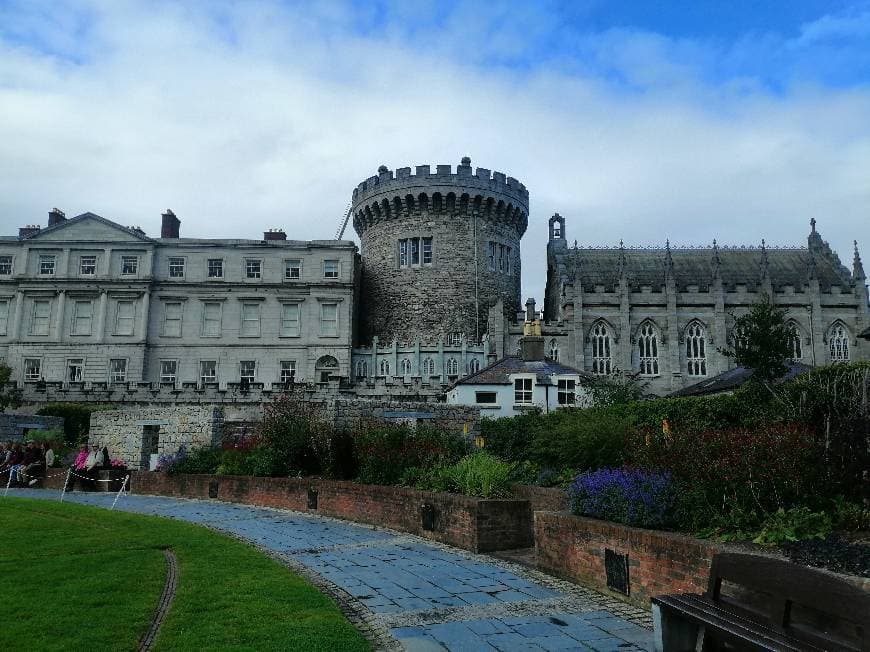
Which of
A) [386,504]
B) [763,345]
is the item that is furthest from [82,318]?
[763,345]

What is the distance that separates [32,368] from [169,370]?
9004 mm

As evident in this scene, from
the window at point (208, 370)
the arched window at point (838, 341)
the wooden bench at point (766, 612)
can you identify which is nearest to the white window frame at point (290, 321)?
the window at point (208, 370)

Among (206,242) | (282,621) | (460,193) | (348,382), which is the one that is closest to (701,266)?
(460,193)

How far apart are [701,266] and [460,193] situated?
18.8 meters

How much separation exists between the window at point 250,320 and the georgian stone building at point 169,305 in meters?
0.07

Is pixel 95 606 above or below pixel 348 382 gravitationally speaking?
below

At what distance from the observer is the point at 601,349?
47250mm

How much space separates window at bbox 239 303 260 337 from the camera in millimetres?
49294

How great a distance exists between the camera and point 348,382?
125 feet

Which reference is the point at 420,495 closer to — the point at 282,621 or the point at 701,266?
the point at 282,621

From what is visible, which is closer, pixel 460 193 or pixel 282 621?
pixel 282 621

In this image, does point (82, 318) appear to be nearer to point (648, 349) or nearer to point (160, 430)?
point (160, 430)

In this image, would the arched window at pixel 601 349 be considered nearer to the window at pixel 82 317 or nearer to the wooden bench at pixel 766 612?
the window at pixel 82 317

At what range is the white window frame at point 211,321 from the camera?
4947 centimetres
